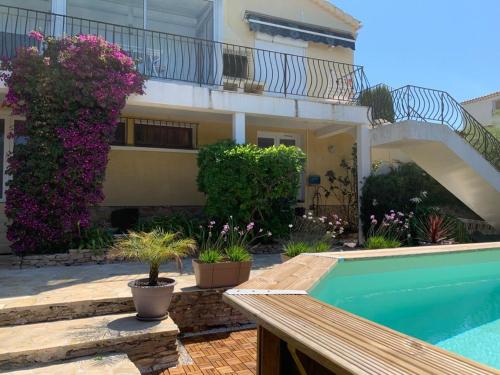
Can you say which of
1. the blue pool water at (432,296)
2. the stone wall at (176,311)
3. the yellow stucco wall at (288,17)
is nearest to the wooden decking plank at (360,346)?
the blue pool water at (432,296)

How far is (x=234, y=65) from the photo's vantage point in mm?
11500

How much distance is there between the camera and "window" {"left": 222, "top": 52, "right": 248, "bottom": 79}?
1143cm

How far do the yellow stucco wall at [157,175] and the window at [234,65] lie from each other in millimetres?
1483

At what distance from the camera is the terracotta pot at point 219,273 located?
535 cm

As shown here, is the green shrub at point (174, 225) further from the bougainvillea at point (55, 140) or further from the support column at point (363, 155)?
the support column at point (363, 155)

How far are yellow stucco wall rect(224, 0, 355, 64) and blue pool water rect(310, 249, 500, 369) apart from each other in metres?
8.43

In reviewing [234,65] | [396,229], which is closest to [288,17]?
[234,65]

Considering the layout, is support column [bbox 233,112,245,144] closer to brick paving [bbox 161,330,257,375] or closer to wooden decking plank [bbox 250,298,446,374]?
brick paving [bbox 161,330,257,375]

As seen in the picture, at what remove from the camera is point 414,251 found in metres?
5.82

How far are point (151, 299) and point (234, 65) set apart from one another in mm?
8625

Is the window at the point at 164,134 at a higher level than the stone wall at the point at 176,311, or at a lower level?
higher

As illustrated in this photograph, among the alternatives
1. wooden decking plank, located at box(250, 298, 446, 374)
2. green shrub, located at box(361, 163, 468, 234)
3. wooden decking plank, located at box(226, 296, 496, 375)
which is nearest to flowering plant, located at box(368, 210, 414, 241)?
green shrub, located at box(361, 163, 468, 234)

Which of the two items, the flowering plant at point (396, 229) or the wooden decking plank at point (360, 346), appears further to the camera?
the flowering plant at point (396, 229)

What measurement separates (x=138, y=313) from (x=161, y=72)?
26.3 feet
